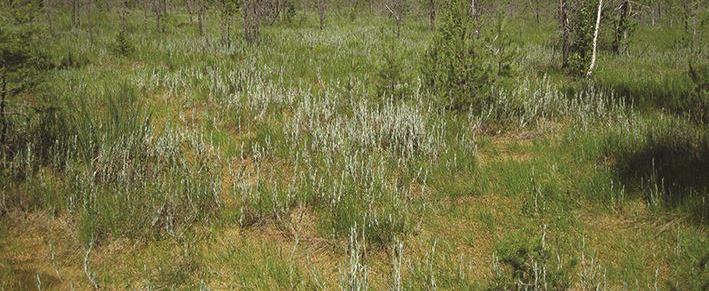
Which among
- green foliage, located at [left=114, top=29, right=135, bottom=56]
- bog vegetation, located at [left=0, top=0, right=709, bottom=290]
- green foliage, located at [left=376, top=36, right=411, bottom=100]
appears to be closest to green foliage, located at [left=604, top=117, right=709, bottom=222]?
bog vegetation, located at [left=0, top=0, right=709, bottom=290]

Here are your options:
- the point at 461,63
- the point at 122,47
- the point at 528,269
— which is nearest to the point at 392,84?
the point at 461,63

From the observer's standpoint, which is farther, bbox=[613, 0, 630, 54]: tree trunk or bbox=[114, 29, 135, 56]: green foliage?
bbox=[613, 0, 630, 54]: tree trunk

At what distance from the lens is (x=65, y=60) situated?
33.6 ft

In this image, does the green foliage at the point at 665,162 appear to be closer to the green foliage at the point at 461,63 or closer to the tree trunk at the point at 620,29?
the green foliage at the point at 461,63

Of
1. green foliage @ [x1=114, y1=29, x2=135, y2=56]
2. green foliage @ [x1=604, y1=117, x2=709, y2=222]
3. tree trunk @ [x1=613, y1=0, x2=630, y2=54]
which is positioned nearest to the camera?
green foliage @ [x1=604, y1=117, x2=709, y2=222]

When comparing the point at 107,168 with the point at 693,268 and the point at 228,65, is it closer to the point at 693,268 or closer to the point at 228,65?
the point at 693,268

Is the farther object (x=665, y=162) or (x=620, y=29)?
(x=620, y=29)

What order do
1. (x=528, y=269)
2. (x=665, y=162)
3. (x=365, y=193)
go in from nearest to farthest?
(x=528, y=269)
(x=365, y=193)
(x=665, y=162)

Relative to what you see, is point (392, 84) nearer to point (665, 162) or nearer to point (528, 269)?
point (665, 162)

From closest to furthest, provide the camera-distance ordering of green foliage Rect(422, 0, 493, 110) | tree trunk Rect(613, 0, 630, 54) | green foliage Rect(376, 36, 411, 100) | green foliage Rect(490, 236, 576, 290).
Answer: green foliage Rect(490, 236, 576, 290) < green foliage Rect(422, 0, 493, 110) < green foliage Rect(376, 36, 411, 100) < tree trunk Rect(613, 0, 630, 54)

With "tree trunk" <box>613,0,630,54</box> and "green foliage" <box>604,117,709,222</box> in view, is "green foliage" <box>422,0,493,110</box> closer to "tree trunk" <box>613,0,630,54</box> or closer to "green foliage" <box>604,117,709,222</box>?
"green foliage" <box>604,117,709,222</box>

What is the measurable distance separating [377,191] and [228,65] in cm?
702

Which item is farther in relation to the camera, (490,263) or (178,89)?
(178,89)

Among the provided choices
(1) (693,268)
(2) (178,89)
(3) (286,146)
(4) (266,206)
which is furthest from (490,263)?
(2) (178,89)
